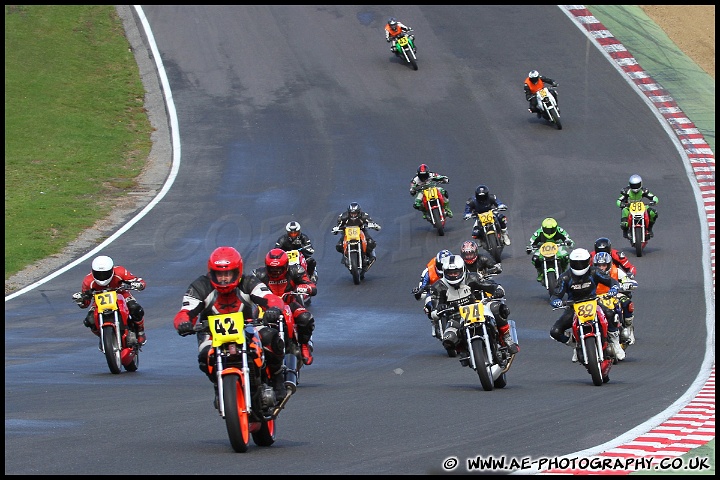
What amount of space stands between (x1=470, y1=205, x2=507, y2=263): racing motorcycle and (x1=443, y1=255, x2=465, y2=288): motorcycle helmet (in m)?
11.0

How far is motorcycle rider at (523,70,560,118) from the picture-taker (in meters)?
37.0

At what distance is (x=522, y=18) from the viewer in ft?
154

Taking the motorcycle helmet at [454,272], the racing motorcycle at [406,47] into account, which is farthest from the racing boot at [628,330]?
the racing motorcycle at [406,47]

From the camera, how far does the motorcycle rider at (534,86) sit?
121ft

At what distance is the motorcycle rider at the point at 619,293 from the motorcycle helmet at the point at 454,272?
2252mm

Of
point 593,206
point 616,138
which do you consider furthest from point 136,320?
point 616,138

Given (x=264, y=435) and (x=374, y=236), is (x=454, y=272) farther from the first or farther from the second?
(x=374, y=236)

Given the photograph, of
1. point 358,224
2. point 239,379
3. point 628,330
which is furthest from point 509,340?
point 358,224

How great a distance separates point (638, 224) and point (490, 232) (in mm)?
3284

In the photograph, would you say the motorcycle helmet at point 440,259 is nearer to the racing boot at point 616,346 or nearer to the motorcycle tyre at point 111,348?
the racing boot at point 616,346

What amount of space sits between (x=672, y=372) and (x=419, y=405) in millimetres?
4544

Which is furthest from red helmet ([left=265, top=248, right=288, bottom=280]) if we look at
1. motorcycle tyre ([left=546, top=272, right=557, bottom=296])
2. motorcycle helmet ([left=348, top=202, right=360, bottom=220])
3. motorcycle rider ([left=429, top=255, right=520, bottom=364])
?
motorcycle helmet ([left=348, top=202, right=360, bottom=220])

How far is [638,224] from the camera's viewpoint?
86.9ft

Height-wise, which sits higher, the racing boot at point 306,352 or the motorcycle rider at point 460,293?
the motorcycle rider at point 460,293
